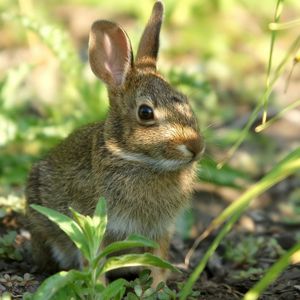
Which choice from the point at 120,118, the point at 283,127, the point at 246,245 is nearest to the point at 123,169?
the point at 120,118

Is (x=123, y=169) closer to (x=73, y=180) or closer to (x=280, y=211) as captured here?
(x=73, y=180)

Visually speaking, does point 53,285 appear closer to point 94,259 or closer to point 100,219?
point 94,259

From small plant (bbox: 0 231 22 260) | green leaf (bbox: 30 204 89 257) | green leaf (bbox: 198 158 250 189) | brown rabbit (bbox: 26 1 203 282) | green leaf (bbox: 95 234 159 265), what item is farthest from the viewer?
green leaf (bbox: 198 158 250 189)

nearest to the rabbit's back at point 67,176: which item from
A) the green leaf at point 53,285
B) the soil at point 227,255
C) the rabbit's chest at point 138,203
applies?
the rabbit's chest at point 138,203

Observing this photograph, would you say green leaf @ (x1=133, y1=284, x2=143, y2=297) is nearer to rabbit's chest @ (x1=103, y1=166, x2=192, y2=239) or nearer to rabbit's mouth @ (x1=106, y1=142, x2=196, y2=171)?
rabbit's chest @ (x1=103, y1=166, x2=192, y2=239)

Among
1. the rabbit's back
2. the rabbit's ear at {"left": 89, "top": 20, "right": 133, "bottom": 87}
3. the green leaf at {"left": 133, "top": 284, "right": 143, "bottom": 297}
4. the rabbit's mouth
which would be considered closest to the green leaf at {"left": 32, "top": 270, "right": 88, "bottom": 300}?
the green leaf at {"left": 133, "top": 284, "right": 143, "bottom": 297}

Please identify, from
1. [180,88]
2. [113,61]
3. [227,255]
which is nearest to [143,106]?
[113,61]
